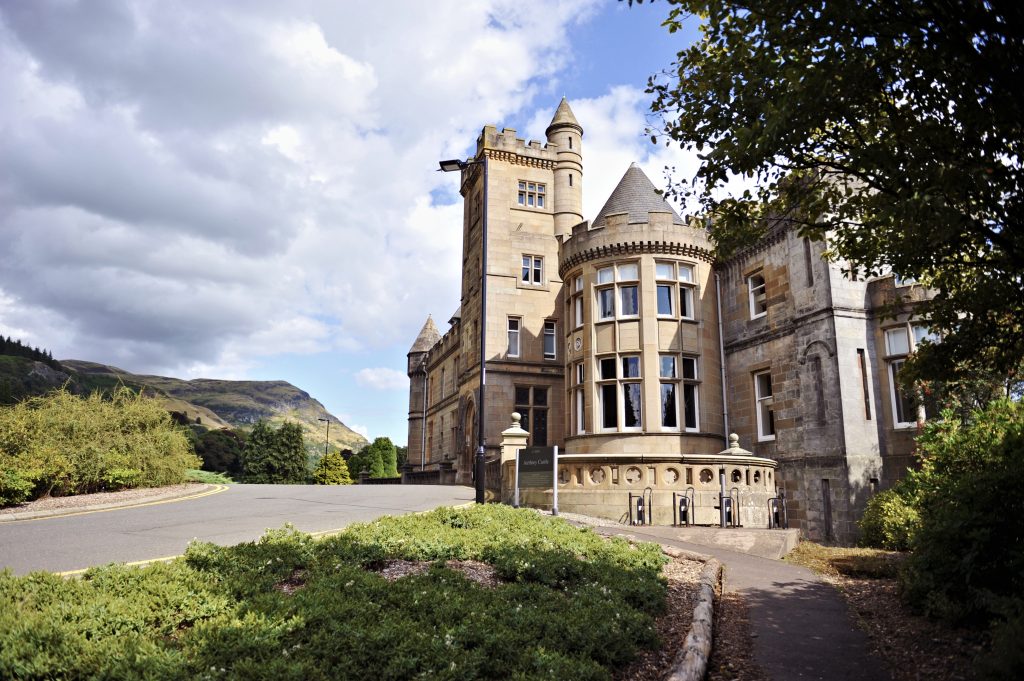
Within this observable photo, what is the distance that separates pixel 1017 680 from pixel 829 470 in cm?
1505

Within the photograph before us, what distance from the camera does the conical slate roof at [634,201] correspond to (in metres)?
24.1

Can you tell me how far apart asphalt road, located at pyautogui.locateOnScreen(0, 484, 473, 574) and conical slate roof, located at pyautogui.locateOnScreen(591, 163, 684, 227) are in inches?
466

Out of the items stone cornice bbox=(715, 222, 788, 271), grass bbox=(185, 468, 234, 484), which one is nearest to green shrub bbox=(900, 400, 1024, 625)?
stone cornice bbox=(715, 222, 788, 271)

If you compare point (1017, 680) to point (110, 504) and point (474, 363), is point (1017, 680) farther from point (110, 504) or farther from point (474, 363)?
point (474, 363)

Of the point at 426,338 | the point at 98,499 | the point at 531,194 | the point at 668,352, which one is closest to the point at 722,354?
the point at 668,352

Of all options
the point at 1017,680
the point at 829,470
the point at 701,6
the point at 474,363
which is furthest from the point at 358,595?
the point at 474,363

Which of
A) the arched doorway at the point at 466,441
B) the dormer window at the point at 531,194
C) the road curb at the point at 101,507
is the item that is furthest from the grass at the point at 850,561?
the dormer window at the point at 531,194

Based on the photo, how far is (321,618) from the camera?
5582mm

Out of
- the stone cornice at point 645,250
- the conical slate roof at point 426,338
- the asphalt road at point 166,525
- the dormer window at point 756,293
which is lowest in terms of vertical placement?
the asphalt road at point 166,525

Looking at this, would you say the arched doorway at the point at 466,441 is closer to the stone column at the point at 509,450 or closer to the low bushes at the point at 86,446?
the stone column at the point at 509,450

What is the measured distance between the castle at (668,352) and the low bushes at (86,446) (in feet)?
40.5

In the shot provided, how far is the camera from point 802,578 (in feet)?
33.2

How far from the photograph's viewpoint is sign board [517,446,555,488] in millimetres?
16703

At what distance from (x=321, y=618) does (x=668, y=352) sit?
18.1 m
